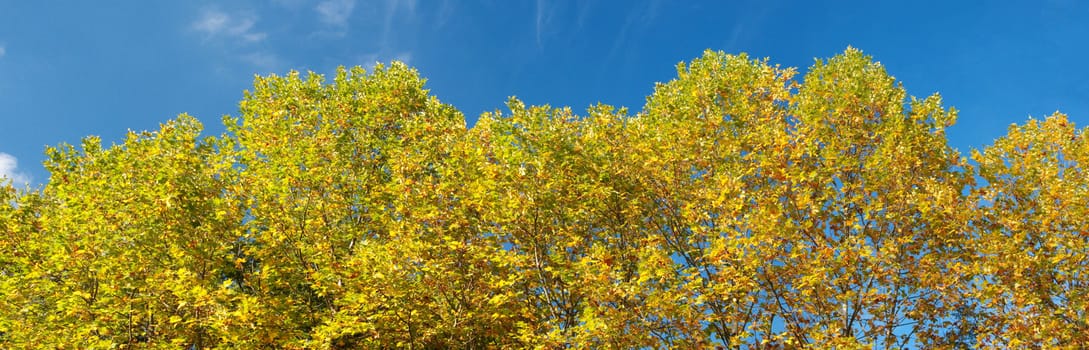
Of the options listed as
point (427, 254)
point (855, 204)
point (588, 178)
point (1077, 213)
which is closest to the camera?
point (1077, 213)

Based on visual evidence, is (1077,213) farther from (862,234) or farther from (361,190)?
(361,190)

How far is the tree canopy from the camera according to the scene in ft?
48.3

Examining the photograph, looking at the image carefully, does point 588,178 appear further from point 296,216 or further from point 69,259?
point 69,259

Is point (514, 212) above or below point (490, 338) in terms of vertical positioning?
above

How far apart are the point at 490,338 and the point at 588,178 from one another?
529cm

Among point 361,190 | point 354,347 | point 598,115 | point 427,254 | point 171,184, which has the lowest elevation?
point 354,347

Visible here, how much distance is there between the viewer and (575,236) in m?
17.1

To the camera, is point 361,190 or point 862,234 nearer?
point 862,234

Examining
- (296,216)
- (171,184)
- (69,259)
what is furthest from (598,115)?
(69,259)

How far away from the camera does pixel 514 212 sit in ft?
54.2

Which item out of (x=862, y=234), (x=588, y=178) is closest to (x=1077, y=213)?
(x=862, y=234)

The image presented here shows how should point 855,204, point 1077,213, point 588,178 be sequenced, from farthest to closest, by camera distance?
1. point 588,178
2. point 855,204
3. point 1077,213

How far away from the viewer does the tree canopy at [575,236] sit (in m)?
14.7

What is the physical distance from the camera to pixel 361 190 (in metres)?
19.8
